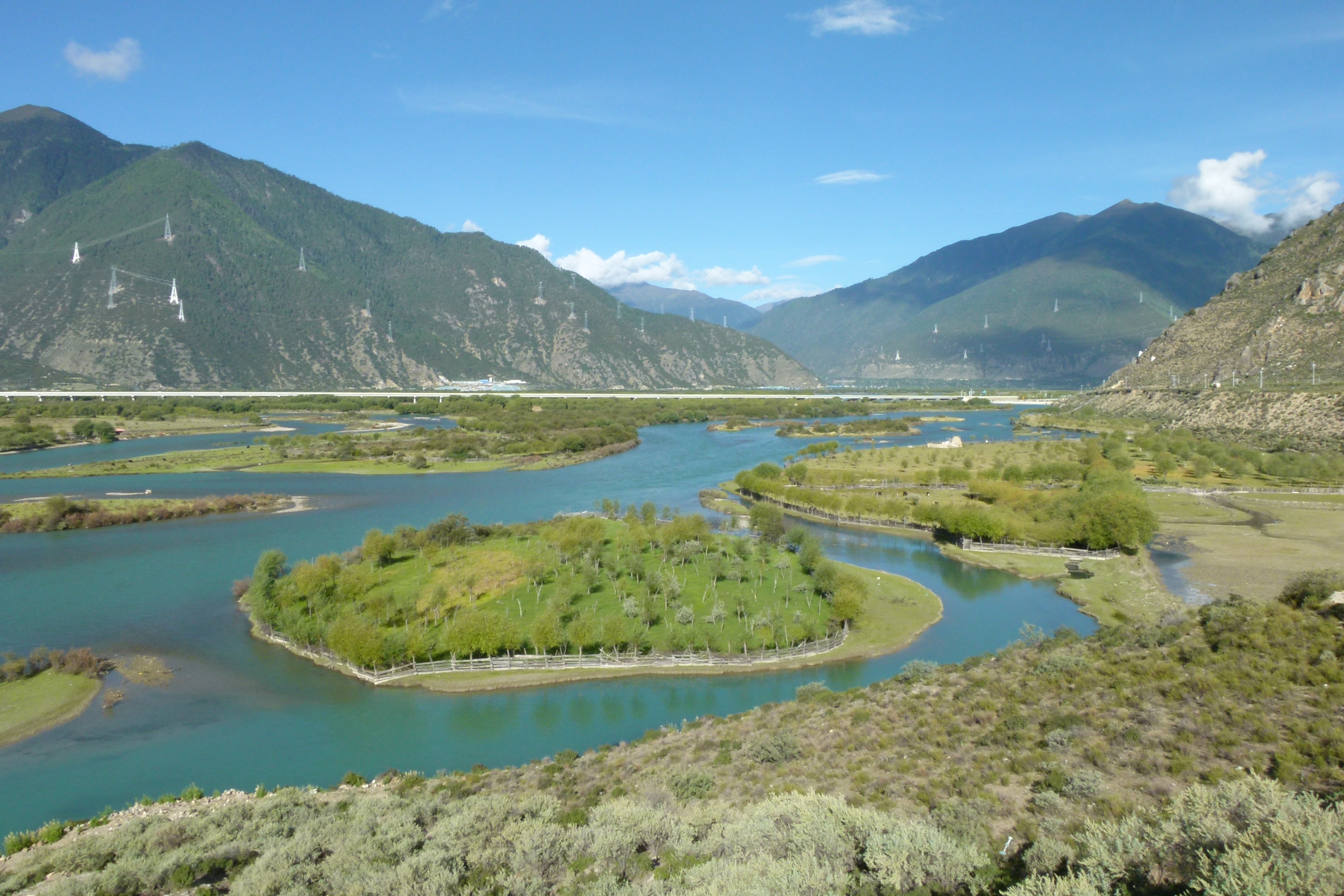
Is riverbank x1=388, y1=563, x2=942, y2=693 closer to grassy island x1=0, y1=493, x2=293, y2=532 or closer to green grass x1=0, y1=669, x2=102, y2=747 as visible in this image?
green grass x1=0, y1=669, x2=102, y2=747

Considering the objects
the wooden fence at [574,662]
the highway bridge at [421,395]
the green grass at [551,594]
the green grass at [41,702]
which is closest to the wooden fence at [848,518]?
the green grass at [551,594]

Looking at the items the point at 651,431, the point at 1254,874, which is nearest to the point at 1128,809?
the point at 1254,874

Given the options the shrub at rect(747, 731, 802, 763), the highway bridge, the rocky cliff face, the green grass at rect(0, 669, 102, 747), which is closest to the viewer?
the shrub at rect(747, 731, 802, 763)

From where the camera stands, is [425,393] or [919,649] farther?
[425,393]

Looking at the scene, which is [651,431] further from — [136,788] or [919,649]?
[136,788]

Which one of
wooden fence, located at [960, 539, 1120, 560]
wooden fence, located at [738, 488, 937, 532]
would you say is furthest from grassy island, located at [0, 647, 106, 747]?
wooden fence, located at [738, 488, 937, 532]

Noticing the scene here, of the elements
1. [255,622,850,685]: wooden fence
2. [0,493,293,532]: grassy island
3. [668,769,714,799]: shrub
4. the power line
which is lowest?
[255,622,850,685]: wooden fence

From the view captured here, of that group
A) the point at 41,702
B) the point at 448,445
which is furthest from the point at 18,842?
the point at 448,445
